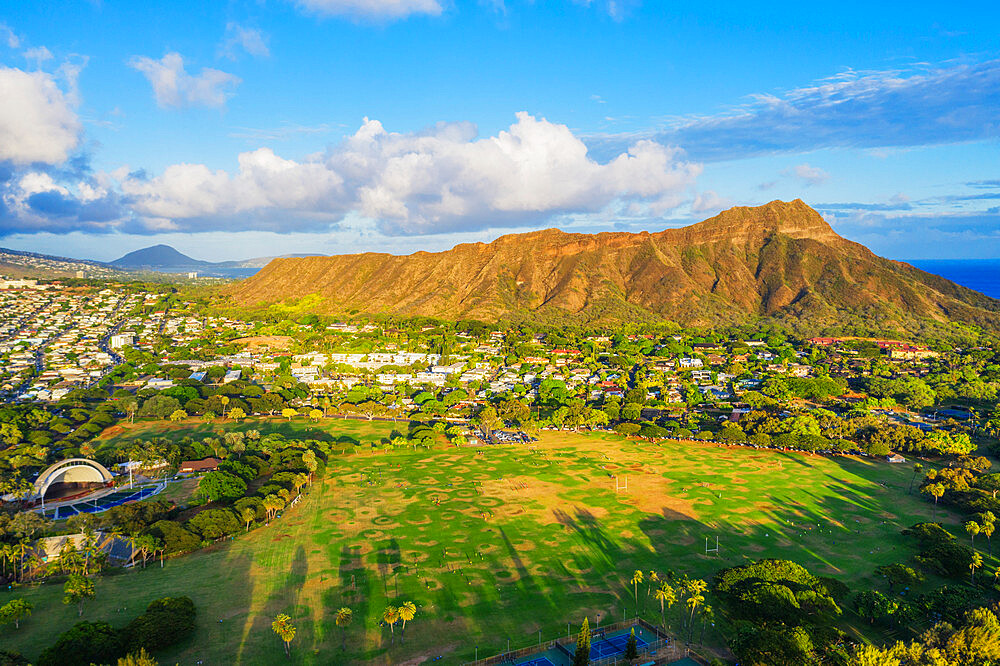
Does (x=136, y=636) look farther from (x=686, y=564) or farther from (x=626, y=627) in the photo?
(x=686, y=564)

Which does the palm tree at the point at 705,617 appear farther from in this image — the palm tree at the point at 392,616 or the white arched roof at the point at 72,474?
the white arched roof at the point at 72,474

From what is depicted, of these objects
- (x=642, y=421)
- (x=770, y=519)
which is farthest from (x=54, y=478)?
(x=642, y=421)

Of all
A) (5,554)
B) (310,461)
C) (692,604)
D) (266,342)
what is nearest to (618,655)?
(692,604)

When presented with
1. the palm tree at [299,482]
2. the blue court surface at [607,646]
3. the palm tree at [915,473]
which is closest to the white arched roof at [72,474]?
the palm tree at [299,482]

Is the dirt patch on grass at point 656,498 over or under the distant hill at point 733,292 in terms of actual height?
under

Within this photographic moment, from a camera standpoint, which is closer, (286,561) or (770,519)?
(286,561)

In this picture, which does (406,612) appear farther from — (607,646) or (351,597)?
(607,646)

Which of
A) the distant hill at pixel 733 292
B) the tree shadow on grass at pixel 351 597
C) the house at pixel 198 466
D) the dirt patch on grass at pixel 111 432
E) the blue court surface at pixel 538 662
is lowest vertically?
the dirt patch on grass at pixel 111 432
